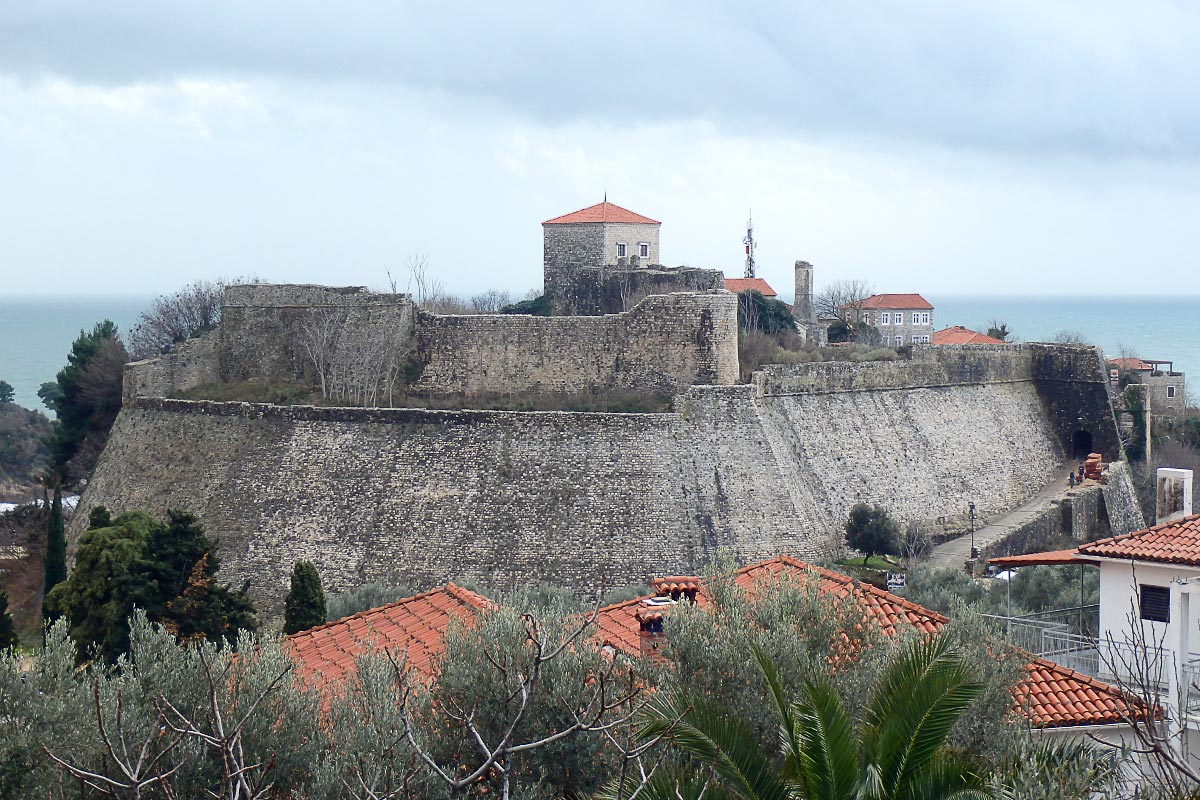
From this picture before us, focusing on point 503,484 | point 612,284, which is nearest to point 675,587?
point 503,484

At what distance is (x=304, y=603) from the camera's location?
1038 inches

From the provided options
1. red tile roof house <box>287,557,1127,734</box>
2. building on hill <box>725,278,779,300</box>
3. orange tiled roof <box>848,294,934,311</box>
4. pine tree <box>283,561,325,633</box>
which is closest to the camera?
red tile roof house <box>287,557,1127,734</box>

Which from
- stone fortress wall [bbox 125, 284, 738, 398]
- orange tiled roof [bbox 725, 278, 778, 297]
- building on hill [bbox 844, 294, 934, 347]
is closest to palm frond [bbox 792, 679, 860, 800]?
stone fortress wall [bbox 125, 284, 738, 398]

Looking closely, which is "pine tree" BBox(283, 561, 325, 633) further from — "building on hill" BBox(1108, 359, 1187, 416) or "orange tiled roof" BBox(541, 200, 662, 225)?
"building on hill" BBox(1108, 359, 1187, 416)

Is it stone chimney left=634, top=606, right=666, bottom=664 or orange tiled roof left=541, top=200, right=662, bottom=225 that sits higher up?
orange tiled roof left=541, top=200, right=662, bottom=225

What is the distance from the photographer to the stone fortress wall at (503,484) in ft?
97.2

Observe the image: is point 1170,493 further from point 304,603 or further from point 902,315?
point 902,315

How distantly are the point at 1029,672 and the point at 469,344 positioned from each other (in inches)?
877

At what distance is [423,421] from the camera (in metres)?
31.7

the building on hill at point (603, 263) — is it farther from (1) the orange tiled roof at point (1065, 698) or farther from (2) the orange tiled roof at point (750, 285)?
(1) the orange tiled roof at point (1065, 698)

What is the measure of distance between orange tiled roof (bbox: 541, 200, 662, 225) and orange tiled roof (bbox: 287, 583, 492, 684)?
25.5 m

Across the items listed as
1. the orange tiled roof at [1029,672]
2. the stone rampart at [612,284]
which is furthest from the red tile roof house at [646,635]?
the stone rampart at [612,284]

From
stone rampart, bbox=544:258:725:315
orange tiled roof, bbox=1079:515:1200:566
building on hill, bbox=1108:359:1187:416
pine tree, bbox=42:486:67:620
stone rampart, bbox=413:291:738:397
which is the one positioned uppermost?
stone rampart, bbox=544:258:725:315

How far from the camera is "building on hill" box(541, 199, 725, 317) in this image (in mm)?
41188
